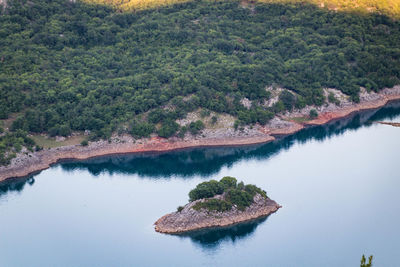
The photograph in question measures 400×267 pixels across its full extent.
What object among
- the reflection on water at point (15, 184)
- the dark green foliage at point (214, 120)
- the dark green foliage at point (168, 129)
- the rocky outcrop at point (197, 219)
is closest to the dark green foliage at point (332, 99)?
the dark green foliage at point (214, 120)

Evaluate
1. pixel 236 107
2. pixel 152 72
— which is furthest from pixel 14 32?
pixel 236 107

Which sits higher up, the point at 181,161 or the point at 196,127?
the point at 196,127

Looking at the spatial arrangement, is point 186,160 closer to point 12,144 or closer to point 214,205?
point 214,205

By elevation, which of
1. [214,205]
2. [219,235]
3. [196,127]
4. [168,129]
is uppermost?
[168,129]

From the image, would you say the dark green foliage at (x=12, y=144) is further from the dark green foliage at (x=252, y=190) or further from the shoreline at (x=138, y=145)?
the dark green foliage at (x=252, y=190)

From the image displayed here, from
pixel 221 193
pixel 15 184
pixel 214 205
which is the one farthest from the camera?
pixel 15 184

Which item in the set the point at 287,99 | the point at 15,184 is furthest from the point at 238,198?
the point at 287,99

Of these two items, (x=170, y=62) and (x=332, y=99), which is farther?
(x=170, y=62)
